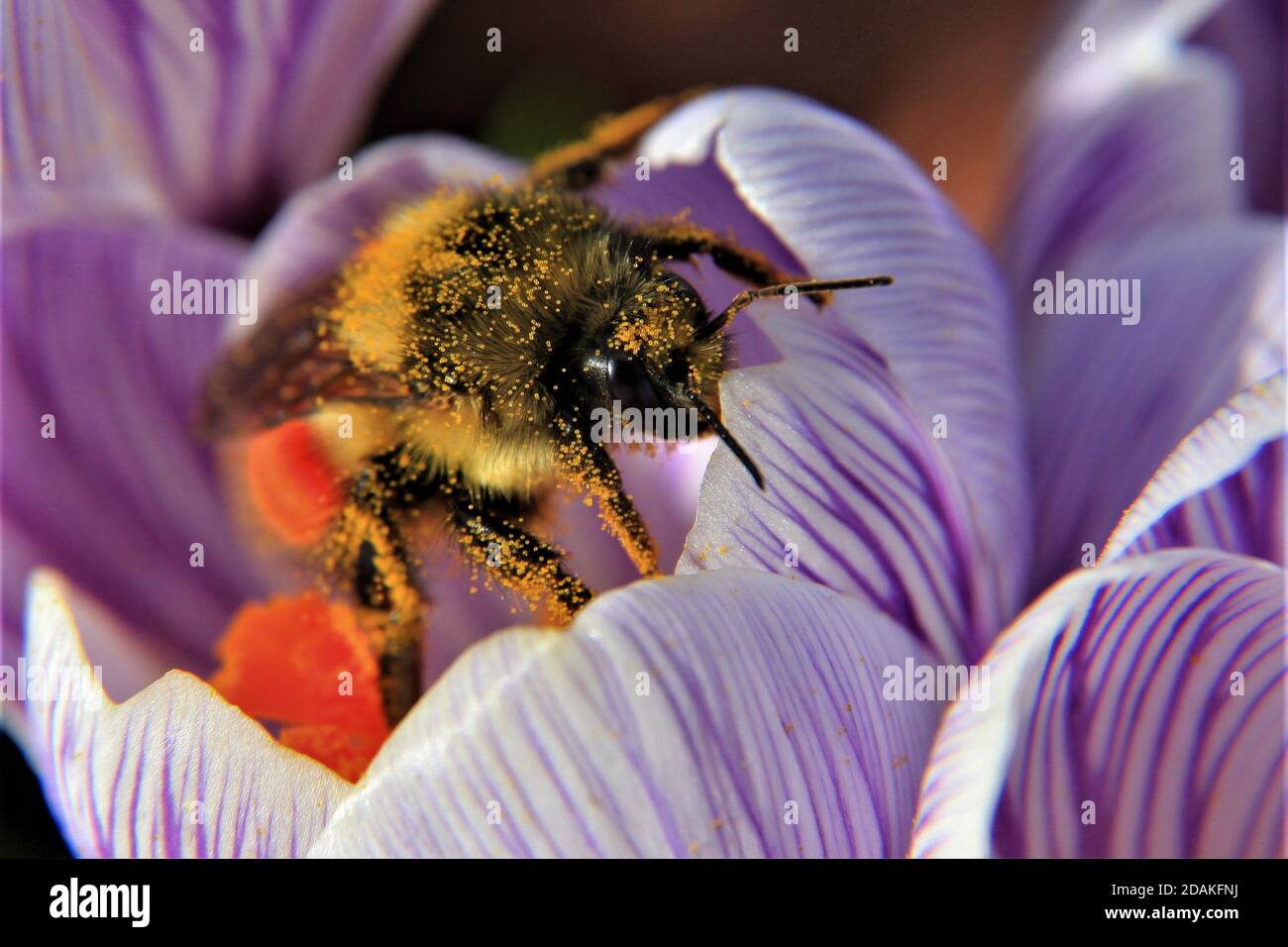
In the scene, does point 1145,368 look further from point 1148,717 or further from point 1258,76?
point 1258,76

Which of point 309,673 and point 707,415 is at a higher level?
point 707,415

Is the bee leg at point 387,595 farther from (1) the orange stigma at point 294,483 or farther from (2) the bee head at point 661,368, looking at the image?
(2) the bee head at point 661,368

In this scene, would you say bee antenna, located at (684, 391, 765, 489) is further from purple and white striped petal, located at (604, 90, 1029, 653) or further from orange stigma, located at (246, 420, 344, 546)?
orange stigma, located at (246, 420, 344, 546)

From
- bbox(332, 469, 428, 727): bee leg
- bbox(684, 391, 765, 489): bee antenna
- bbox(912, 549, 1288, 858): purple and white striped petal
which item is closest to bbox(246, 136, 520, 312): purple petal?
bbox(332, 469, 428, 727): bee leg

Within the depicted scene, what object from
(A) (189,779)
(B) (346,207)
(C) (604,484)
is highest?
(B) (346,207)

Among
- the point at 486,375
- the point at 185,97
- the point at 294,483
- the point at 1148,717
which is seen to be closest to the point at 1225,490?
the point at 1148,717
